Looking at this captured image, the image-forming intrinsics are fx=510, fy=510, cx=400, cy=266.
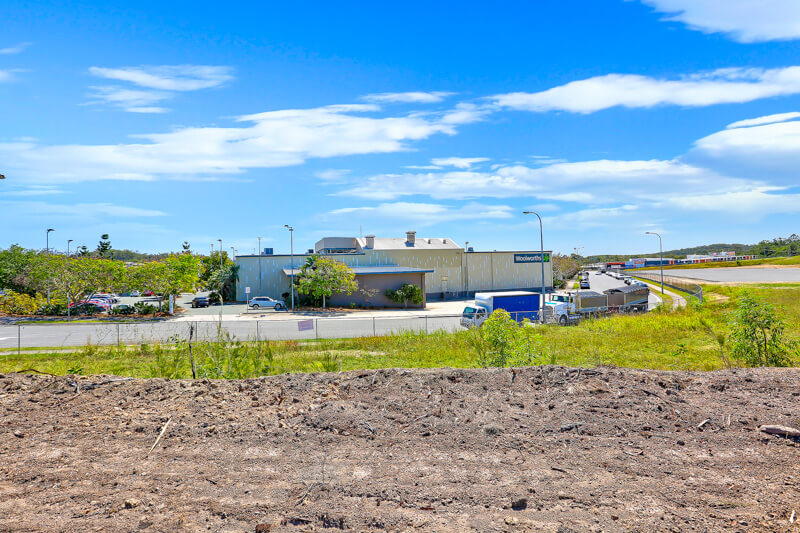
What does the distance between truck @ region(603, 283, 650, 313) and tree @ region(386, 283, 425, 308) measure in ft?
60.7

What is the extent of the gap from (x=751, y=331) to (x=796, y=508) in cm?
716

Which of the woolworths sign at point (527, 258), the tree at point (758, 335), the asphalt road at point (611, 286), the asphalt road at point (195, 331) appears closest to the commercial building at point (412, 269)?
the woolworths sign at point (527, 258)

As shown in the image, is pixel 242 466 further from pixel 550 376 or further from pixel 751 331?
pixel 751 331

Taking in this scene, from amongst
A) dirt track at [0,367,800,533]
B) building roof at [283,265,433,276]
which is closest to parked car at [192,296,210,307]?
building roof at [283,265,433,276]

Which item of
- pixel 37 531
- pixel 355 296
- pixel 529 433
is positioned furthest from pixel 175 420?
pixel 355 296

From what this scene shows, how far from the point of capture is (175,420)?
6.66 m

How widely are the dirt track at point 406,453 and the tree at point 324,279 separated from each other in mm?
38390

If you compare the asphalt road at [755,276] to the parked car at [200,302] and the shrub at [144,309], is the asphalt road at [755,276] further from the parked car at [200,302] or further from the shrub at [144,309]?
the shrub at [144,309]

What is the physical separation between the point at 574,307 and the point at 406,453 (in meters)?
32.3

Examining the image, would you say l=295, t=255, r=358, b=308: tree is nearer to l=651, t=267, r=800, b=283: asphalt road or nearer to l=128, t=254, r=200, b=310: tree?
l=128, t=254, r=200, b=310: tree

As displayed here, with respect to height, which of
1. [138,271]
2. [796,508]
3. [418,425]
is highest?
[138,271]

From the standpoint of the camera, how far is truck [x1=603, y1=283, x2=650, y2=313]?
37.5 m

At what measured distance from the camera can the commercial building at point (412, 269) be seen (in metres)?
52.4

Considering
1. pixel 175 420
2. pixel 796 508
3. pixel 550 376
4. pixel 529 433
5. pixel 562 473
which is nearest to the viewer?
pixel 796 508
